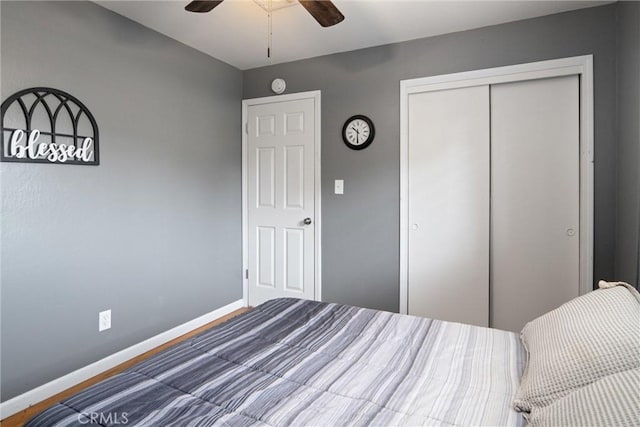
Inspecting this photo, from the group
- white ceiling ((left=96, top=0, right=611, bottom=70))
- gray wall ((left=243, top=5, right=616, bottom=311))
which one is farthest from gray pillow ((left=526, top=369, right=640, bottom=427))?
white ceiling ((left=96, top=0, right=611, bottom=70))

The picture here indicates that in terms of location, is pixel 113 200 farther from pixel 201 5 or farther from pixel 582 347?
pixel 582 347

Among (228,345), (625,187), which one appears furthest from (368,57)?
(228,345)

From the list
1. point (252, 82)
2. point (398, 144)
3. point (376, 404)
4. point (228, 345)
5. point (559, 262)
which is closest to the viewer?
point (376, 404)

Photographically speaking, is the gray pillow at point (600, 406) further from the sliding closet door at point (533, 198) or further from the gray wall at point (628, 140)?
the sliding closet door at point (533, 198)

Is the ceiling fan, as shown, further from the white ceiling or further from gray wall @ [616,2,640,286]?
gray wall @ [616,2,640,286]

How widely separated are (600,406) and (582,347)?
30 cm

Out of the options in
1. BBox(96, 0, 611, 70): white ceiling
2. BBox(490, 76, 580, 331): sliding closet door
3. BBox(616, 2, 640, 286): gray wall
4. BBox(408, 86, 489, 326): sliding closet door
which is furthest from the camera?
BBox(408, 86, 489, 326): sliding closet door

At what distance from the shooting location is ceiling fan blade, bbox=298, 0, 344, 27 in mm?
1691

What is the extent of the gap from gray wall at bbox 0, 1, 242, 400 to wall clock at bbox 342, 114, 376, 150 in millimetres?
1196

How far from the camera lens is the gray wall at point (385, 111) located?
2330mm

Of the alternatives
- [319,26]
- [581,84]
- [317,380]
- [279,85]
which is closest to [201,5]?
[319,26]

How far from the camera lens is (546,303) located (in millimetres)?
2535

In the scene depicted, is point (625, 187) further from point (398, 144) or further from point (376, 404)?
point (376, 404)

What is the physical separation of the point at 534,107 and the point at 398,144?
3.26 feet
